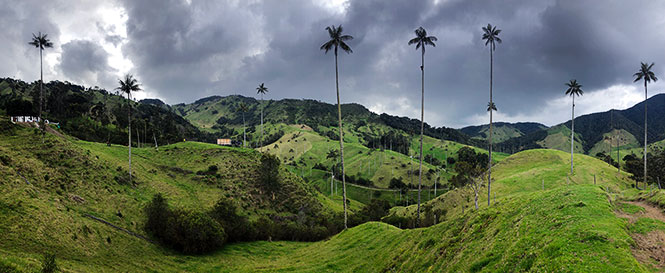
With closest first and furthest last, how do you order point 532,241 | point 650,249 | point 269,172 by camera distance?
point 650,249, point 532,241, point 269,172

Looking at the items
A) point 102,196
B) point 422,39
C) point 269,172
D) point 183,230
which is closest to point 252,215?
point 269,172

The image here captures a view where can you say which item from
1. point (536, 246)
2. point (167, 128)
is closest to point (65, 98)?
point (167, 128)

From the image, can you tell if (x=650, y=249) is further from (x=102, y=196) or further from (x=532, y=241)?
(x=102, y=196)

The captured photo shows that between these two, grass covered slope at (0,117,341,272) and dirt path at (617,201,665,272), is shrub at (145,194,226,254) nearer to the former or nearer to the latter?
grass covered slope at (0,117,341,272)

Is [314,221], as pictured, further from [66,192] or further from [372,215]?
[66,192]

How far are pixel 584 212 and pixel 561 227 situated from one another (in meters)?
2.48

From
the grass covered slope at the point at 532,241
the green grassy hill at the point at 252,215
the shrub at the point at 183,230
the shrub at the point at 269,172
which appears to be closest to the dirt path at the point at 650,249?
the grass covered slope at the point at 532,241

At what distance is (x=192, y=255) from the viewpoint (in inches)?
2120

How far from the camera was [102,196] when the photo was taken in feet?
189

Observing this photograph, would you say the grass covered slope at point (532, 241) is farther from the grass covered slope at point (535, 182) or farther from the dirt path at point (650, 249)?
the grass covered slope at point (535, 182)

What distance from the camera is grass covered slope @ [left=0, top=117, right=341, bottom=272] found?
114ft

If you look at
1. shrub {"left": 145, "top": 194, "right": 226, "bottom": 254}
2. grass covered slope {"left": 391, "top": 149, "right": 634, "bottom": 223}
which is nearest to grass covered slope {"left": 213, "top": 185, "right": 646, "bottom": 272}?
shrub {"left": 145, "top": 194, "right": 226, "bottom": 254}

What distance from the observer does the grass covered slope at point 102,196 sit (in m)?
34.7

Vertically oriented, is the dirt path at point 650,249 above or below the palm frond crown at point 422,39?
below
